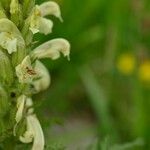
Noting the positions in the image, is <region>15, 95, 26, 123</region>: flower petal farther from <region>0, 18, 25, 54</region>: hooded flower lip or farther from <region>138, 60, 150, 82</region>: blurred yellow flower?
<region>138, 60, 150, 82</region>: blurred yellow flower

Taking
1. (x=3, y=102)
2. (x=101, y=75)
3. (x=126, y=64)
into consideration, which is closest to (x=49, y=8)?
(x=3, y=102)

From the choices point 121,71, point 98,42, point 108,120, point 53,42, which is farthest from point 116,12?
point 53,42

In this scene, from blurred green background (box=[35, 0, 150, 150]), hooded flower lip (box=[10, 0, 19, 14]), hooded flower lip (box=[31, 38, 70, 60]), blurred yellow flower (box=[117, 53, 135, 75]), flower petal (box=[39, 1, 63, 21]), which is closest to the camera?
hooded flower lip (box=[10, 0, 19, 14])

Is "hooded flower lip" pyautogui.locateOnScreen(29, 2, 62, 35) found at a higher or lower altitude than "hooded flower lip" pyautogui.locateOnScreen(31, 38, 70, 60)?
higher

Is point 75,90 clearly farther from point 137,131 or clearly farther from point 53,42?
point 53,42

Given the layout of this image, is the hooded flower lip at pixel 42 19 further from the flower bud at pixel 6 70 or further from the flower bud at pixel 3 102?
the flower bud at pixel 3 102

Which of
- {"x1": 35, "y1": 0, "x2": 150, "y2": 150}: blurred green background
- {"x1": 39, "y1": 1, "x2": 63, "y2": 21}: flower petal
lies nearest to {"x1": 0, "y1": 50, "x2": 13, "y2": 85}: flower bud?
{"x1": 39, "y1": 1, "x2": 63, "y2": 21}: flower petal
